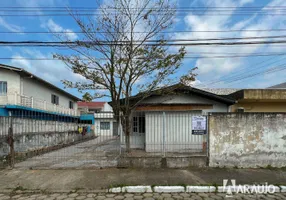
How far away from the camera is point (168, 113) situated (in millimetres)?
10086

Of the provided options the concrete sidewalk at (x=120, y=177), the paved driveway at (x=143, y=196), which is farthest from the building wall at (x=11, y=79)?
the paved driveway at (x=143, y=196)

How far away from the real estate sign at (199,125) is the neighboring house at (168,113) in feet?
5.78

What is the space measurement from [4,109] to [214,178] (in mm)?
14148

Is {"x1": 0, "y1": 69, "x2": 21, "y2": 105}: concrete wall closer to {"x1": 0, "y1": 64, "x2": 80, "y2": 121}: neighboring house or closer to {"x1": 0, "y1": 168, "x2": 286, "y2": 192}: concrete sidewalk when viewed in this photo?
{"x1": 0, "y1": 64, "x2": 80, "y2": 121}: neighboring house

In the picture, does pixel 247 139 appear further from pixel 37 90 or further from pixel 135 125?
pixel 37 90

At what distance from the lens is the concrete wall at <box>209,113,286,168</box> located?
6.84 metres

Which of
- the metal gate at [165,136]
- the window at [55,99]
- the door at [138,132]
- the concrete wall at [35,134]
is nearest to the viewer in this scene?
the concrete wall at [35,134]

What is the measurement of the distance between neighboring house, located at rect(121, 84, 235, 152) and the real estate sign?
176 cm

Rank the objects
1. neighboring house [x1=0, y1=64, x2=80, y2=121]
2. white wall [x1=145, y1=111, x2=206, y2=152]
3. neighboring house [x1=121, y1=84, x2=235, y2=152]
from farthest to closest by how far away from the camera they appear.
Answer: neighboring house [x1=0, y1=64, x2=80, y2=121], neighboring house [x1=121, y1=84, x2=235, y2=152], white wall [x1=145, y1=111, x2=206, y2=152]

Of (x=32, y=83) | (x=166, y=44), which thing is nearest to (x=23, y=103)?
(x=32, y=83)

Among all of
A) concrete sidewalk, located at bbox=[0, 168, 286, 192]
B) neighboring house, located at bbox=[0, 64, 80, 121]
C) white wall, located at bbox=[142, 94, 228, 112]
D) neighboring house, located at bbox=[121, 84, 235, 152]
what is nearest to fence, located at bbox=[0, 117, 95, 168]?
concrete sidewalk, located at bbox=[0, 168, 286, 192]

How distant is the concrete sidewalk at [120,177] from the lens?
5230mm

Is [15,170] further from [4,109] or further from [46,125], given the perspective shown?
[4,109]

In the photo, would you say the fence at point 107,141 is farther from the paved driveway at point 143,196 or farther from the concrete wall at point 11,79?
the concrete wall at point 11,79
